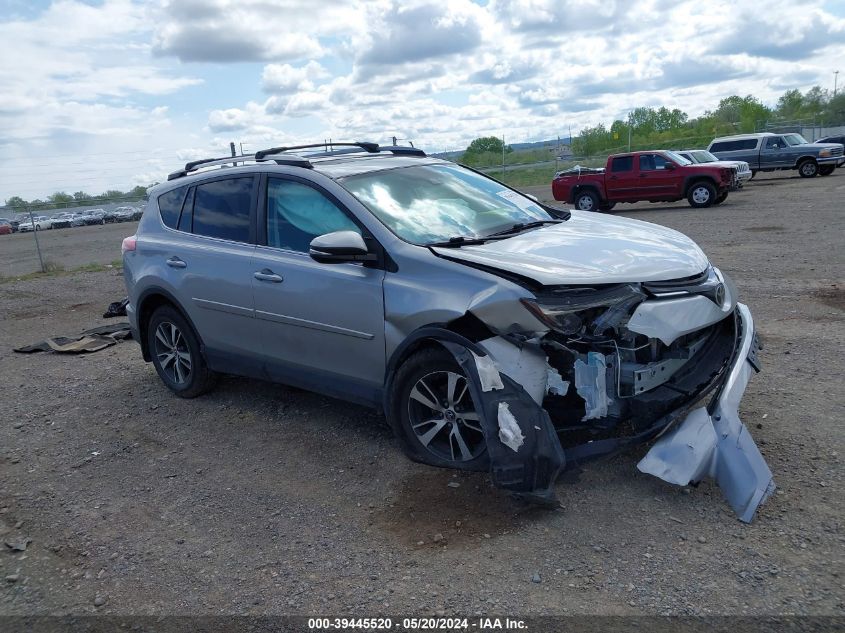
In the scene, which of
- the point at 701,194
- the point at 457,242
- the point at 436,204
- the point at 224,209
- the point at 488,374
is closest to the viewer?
the point at 488,374

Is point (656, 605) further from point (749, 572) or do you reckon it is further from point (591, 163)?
point (591, 163)

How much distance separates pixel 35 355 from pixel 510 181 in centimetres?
3760

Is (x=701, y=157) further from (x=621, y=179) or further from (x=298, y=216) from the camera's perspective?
(x=298, y=216)

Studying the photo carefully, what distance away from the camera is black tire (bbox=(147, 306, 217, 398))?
19.3 ft

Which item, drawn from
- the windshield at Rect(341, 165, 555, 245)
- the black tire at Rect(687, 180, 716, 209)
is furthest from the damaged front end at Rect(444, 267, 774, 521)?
the black tire at Rect(687, 180, 716, 209)

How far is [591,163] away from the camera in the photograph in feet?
132

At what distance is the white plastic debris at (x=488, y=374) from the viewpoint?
382 centimetres

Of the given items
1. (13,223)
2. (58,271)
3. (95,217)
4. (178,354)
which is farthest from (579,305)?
(13,223)

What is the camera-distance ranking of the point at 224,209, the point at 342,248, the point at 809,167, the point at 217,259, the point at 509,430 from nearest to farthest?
1. the point at 509,430
2. the point at 342,248
3. the point at 217,259
4. the point at 224,209
5. the point at 809,167

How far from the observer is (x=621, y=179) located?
2145cm

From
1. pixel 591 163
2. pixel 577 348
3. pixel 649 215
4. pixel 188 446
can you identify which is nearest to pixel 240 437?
pixel 188 446

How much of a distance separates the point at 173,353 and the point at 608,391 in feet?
12.5

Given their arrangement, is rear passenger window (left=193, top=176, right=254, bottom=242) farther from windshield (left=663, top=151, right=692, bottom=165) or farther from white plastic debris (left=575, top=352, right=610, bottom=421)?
windshield (left=663, top=151, right=692, bottom=165)

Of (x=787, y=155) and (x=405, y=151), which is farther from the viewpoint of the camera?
(x=787, y=155)
